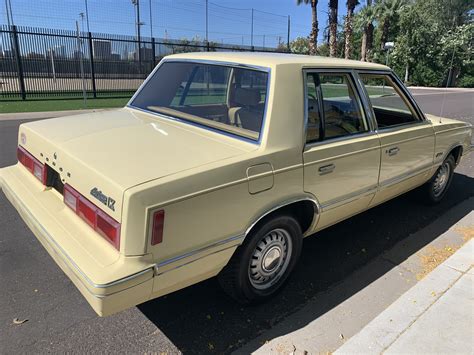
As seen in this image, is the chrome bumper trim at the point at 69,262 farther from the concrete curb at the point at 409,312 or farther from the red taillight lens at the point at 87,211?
the concrete curb at the point at 409,312

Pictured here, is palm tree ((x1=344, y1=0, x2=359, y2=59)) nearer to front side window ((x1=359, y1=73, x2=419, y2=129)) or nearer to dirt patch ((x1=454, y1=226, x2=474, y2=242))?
front side window ((x1=359, y1=73, x2=419, y2=129))

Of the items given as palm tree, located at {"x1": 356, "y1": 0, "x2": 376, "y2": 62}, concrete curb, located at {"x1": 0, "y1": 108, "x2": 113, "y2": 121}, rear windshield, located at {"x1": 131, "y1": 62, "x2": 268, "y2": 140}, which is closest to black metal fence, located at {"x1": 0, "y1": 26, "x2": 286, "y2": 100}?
concrete curb, located at {"x1": 0, "y1": 108, "x2": 113, "y2": 121}

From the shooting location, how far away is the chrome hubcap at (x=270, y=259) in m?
2.78

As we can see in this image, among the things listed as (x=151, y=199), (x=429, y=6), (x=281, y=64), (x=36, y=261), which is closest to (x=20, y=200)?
(x=36, y=261)

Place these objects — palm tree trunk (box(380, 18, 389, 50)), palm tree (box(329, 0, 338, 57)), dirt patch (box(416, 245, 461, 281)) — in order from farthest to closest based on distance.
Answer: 1. palm tree trunk (box(380, 18, 389, 50))
2. palm tree (box(329, 0, 338, 57))
3. dirt patch (box(416, 245, 461, 281))

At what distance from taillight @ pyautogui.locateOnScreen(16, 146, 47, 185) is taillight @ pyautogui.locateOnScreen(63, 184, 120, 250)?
41 centimetres

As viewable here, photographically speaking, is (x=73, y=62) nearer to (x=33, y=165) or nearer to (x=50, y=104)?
(x=50, y=104)

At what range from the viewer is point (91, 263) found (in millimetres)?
2082

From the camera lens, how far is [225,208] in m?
2.31

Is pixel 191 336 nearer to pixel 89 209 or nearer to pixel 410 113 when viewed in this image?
pixel 89 209

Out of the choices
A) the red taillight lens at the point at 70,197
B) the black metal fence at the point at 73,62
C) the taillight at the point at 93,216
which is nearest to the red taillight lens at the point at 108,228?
the taillight at the point at 93,216

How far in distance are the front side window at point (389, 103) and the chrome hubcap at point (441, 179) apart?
110 cm

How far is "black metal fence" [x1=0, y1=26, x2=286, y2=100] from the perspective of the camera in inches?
591

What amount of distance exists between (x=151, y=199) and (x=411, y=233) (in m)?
3.29
